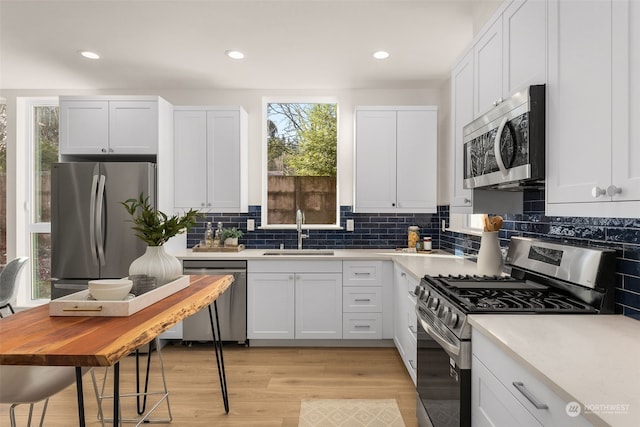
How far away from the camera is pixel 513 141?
1.74 meters

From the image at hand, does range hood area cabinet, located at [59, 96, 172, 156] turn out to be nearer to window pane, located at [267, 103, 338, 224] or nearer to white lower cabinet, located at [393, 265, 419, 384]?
window pane, located at [267, 103, 338, 224]

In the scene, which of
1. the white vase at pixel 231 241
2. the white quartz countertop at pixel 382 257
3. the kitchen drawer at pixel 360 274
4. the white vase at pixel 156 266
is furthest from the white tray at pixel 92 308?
the white vase at pixel 231 241

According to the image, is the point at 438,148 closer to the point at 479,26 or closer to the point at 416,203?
the point at 416,203

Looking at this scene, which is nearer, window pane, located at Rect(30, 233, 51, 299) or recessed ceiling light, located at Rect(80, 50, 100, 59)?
recessed ceiling light, located at Rect(80, 50, 100, 59)

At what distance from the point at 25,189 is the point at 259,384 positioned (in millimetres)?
3640

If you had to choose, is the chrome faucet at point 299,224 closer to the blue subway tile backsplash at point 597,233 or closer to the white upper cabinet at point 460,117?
the white upper cabinet at point 460,117

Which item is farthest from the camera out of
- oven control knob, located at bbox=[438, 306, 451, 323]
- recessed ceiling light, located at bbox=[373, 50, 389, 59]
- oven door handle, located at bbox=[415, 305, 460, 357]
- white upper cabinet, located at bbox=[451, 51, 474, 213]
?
recessed ceiling light, located at bbox=[373, 50, 389, 59]

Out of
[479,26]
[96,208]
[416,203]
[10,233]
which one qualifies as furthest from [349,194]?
[10,233]

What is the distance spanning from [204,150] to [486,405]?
344 cm

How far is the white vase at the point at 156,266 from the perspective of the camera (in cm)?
211

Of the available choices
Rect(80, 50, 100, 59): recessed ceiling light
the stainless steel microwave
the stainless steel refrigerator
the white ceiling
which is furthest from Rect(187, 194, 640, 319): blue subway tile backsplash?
Rect(80, 50, 100, 59): recessed ceiling light

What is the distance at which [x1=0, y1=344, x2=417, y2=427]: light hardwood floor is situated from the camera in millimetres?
2523

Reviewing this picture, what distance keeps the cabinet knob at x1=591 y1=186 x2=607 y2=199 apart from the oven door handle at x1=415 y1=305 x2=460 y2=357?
2.54 feet

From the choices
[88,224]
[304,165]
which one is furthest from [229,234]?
[88,224]
